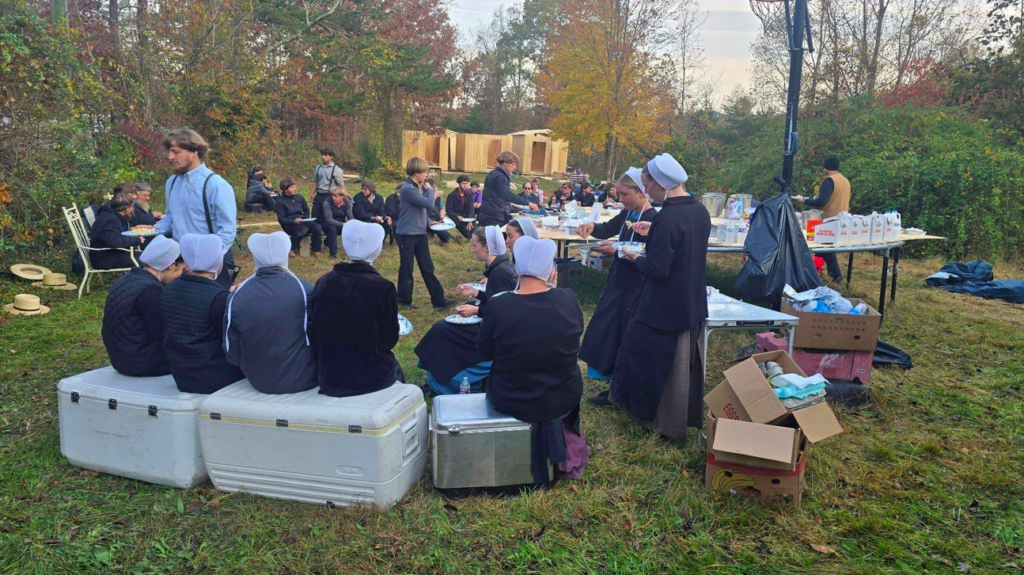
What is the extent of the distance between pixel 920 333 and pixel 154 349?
6.80 metres

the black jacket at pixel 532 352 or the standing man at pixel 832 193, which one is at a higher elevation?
the standing man at pixel 832 193

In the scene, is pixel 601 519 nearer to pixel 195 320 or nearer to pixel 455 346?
pixel 455 346

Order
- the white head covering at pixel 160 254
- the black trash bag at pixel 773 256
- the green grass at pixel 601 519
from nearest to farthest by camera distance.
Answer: the green grass at pixel 601 519 → the white head covering at pixel 160 254 → the black trash bag at pixel 773 256

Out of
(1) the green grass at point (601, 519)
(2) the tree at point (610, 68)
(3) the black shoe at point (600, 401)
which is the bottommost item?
(1) the green grass at point (601, 519)

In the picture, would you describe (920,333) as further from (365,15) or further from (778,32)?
(365,15)

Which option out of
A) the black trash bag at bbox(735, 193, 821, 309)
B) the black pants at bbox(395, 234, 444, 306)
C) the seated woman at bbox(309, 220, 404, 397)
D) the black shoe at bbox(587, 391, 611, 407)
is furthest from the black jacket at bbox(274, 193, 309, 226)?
the seated woman at bbox(309, 220, 404, 397)

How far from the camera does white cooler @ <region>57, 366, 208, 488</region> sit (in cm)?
340

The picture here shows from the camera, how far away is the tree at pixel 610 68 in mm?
19781

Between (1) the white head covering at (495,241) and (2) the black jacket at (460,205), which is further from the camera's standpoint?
(2) the black jacket at (460,205)

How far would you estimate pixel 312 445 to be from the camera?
127 inches

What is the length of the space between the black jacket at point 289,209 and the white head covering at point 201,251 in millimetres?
6700

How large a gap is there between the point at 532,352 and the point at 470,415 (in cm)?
46

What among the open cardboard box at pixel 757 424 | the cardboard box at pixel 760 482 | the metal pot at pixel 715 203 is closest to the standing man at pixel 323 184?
the metal pot at pixel 715 203

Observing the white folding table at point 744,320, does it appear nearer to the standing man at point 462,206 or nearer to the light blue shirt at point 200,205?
the light blue shirt at point 200,205
